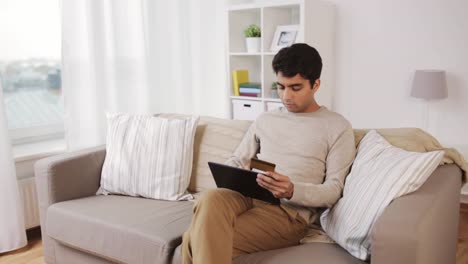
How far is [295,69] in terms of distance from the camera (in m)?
1.75

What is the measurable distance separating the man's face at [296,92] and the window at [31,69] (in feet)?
5.82

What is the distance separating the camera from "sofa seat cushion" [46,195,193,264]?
5.79ft

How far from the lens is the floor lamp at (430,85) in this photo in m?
2.95

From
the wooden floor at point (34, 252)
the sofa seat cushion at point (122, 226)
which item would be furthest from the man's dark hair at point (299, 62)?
the wooden floor at point (34, 252)

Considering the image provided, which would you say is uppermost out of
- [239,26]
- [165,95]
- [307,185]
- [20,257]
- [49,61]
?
[239,26]

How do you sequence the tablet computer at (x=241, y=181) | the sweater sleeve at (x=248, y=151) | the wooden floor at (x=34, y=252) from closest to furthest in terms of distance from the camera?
the tablet computer at (x=241, y=181)
the sweater sleeve at (x=248, y=151)
the wooden floor at (x=34, y=252)

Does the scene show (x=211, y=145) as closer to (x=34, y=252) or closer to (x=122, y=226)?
(x=122, y=226)

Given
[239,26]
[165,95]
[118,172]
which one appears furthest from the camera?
[239,26]

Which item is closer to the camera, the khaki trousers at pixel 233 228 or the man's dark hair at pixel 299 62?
the khaki trousers at pixel 233 228

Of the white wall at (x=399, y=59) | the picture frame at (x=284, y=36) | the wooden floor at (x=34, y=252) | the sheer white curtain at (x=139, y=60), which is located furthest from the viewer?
the picture frame at (x=284, y=36)

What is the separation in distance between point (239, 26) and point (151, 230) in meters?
2.23

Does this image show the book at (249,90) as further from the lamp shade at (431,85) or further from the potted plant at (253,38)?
the lamp shade at (431,85)

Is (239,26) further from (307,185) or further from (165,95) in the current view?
(307,185)

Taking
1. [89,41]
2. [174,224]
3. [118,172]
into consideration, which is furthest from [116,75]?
[174,224]
